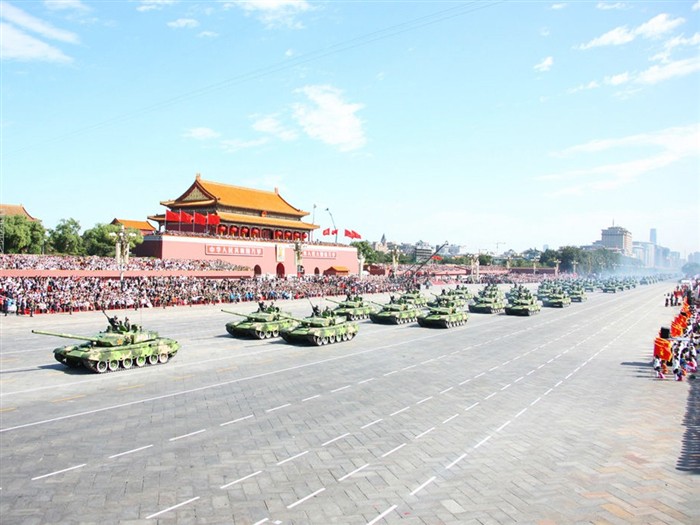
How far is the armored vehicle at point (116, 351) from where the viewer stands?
2050 cm

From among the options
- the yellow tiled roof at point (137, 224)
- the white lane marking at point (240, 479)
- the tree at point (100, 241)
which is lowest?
the white lane marking at point (240, 479)

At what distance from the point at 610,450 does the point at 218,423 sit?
9.78 m

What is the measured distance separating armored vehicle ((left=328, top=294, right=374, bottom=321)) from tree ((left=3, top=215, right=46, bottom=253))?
118 ft

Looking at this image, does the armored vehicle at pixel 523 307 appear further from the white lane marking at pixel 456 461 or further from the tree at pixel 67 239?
the tree at pixel 67 239

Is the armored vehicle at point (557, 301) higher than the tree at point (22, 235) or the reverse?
the reverse

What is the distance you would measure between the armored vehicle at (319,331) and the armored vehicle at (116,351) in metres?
6.72

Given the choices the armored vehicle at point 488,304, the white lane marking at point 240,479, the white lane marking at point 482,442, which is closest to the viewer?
the white lane marking at point 240,479

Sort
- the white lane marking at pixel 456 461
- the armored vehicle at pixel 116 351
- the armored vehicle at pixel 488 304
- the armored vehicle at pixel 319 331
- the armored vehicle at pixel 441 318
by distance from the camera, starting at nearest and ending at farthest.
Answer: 1. the white lane marking at pixel 456 461
2. the armored vehicle at pixel 116 351
3. the armored vehicle at pixel 319 331
4. the armored vehicle at pixel 441 318
5. the armored vehicle at pixel 488 304

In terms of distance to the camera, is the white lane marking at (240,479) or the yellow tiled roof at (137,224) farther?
the yellow tiled roof at (137,224)

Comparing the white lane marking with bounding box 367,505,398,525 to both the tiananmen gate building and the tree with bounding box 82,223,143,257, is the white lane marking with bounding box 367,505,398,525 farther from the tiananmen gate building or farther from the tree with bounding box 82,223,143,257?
the tree with bounding box 82,223,143,257

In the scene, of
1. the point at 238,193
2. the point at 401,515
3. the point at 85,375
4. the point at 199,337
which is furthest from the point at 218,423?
the point at 238,193

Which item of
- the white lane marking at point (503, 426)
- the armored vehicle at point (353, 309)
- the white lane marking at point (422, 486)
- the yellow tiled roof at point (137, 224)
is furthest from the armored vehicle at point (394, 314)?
the yellow tiled roof at point (137, 224)

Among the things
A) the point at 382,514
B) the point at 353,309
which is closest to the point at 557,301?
the point at 353,309

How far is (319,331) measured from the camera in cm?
2811
